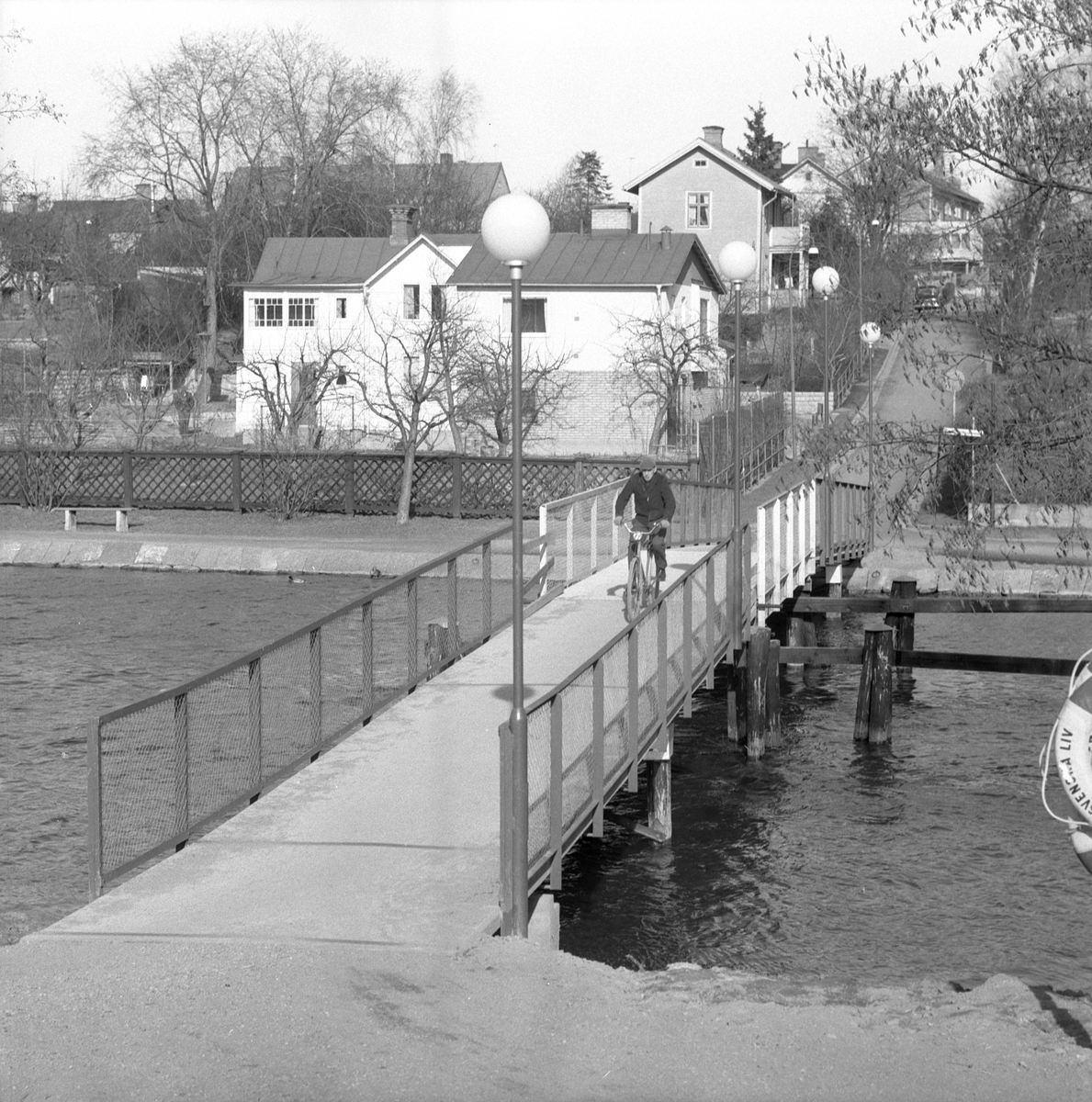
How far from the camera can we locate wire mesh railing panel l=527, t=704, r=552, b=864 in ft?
31.6

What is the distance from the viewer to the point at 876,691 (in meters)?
19.1

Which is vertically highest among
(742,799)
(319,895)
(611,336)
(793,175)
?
(793,175)

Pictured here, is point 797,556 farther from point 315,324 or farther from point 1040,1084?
point 315,324

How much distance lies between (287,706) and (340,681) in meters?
1.09

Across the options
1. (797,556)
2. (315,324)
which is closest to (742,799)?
(797,556)

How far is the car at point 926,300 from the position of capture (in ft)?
50.2

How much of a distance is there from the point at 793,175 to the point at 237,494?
59.0 metres

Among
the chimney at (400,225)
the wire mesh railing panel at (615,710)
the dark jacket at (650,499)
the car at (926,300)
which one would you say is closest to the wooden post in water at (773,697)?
the dark jacket at (650,499)

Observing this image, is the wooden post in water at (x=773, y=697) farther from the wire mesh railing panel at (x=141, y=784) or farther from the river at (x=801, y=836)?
the wire mesh railing panel at (x=141, y=784)

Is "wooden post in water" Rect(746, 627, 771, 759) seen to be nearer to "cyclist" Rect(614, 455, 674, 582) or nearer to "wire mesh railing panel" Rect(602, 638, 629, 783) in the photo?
"cyclist" Rect(614, 455, 674, 582)

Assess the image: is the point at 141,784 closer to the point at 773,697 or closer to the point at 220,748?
the point at 220,748

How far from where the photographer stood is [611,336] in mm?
53719

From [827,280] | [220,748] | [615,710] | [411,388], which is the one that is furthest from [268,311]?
[220,748]

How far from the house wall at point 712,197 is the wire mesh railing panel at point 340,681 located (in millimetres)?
66474
